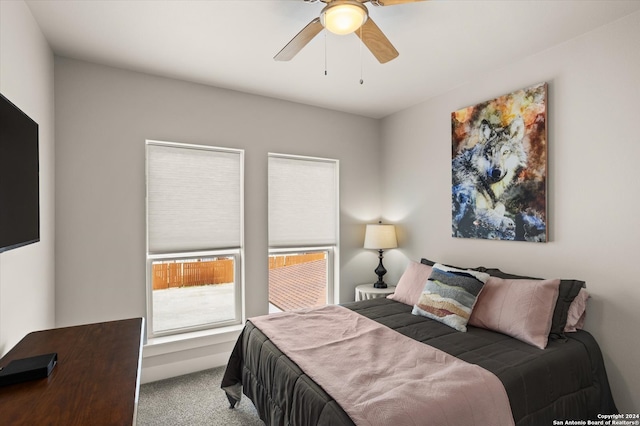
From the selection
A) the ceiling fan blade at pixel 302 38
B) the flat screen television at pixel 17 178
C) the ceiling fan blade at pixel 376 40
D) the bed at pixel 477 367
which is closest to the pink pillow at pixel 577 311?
the bed at pixel 477 367

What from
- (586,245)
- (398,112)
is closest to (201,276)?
(398,112)

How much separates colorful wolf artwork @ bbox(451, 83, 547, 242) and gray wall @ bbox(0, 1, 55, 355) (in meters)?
3.23

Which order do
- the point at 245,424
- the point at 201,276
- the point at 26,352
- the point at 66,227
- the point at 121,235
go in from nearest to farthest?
the point at 26,352
the point at 245,424
the point at 66,227
the point at 121,235
the point at 201,276

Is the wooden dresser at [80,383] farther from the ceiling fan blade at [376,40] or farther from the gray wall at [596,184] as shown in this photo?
the gray wall at [596,184]

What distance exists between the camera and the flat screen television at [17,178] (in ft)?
4.03

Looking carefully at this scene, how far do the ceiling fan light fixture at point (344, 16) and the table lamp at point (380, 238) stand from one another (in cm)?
234

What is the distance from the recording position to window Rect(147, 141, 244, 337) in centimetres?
288

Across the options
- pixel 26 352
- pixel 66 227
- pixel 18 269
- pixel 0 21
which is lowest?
pixel 26 352

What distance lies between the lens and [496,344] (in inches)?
79.0

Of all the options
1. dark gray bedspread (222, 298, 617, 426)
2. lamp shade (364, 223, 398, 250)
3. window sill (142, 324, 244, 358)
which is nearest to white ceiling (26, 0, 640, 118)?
lamp shade (364, 223, 398, 250)

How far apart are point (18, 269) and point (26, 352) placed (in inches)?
20.8

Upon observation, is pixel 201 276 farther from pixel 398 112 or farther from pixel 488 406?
pixel 398 112

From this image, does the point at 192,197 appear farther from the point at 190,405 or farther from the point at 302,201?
the point at 190,405

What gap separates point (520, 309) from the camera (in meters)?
2.12
